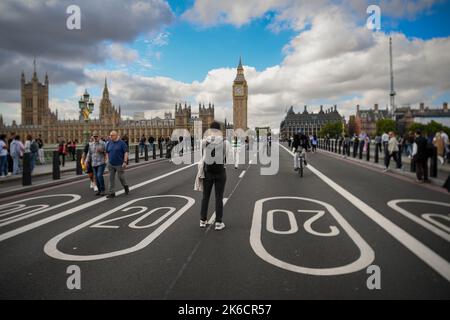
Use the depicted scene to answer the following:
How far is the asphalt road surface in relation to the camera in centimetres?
359

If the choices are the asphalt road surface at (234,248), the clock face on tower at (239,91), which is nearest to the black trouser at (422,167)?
the asphalt road surface at (234,248)

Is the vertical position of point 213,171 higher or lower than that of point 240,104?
lower

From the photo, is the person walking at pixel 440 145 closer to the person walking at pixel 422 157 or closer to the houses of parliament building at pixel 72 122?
the person walking at pixel 422 157

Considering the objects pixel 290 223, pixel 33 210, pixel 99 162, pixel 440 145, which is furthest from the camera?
pixel 440 145

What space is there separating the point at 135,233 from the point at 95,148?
548cm

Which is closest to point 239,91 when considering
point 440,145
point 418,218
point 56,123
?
point 56,123

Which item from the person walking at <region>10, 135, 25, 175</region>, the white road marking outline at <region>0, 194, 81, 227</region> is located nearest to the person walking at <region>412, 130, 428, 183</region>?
the white road marking outline at <region>0, 194, 81, 227</region>

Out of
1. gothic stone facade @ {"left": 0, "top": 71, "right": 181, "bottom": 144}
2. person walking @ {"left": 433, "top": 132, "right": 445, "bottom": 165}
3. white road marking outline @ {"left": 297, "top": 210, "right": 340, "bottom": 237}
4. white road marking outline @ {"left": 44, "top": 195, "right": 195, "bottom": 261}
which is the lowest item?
white road marking outline @ {"left": 44, "top": 195, "right": 195, "bottom": 261}

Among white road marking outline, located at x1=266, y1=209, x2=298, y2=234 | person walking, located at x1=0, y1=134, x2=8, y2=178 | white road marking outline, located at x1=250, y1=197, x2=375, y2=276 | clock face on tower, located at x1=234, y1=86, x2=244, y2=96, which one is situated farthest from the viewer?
clock face on tower, located at x1=234, y1=86, x2=244, y2=96

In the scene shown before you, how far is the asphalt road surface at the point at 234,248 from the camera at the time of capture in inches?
141

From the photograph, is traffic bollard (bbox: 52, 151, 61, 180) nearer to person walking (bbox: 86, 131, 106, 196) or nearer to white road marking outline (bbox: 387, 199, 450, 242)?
person walking (bbox: 86, 131, 106, 196)

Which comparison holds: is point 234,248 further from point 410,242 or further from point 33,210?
point 33,210

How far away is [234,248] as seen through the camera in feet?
16.2

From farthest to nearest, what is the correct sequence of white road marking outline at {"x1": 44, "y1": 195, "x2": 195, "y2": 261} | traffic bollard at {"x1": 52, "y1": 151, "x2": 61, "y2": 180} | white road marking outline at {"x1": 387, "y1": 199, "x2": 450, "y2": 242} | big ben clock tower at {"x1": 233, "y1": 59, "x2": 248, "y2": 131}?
big ben clock tower at {"x1": 233, "y1": 59, "x2": 248, "y2": 131}, traffic bollard at {"x1": 52, "y1": 151, "x2": 61, "y2": 180}, white road marking outline at {"x1": 387, "y1": 199, "x2": 450, "y2": 242}, white road marking outline at {"x1": 44, "y1": 195, "x2": 195, "y2": 261}
